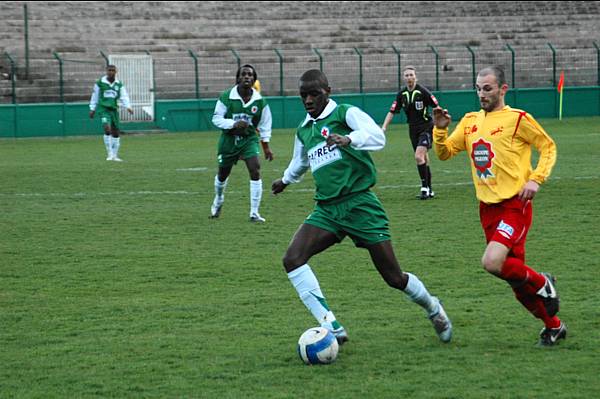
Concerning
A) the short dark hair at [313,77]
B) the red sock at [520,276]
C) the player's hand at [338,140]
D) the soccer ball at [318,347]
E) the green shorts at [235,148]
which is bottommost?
the soccer ball at [318,347]

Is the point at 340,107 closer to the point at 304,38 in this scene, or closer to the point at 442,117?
the point at 442,117

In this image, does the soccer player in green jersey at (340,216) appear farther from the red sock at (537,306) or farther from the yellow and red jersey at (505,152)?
the yellow and red jersey at (505,152)

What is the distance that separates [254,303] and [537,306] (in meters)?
2.67

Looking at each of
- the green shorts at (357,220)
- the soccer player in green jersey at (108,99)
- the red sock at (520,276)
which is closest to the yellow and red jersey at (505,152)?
the red sock at (520,276)

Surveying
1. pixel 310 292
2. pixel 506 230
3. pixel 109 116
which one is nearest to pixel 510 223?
pixel 506 230

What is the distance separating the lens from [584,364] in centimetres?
669

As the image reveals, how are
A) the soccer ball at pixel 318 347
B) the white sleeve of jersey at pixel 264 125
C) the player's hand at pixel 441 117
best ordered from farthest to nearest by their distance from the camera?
the white sleeve of jersey at pixel 264 125
the player's hand at pixel 441 117
the soccer ball at pixel 318 347

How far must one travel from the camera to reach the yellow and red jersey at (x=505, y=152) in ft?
23.8

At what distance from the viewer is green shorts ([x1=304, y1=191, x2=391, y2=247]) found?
24.0 ft

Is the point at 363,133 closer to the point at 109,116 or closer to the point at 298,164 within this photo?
the point at 298,164

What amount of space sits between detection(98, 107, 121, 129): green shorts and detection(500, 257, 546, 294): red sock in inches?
792

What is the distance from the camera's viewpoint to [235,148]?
1471cm

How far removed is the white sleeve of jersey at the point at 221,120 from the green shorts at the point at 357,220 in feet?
23.1

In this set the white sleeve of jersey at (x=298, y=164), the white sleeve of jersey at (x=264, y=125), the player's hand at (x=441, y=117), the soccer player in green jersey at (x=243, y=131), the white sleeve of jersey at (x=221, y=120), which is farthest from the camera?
the white sleeve of jersey at (x=264, y=125)
